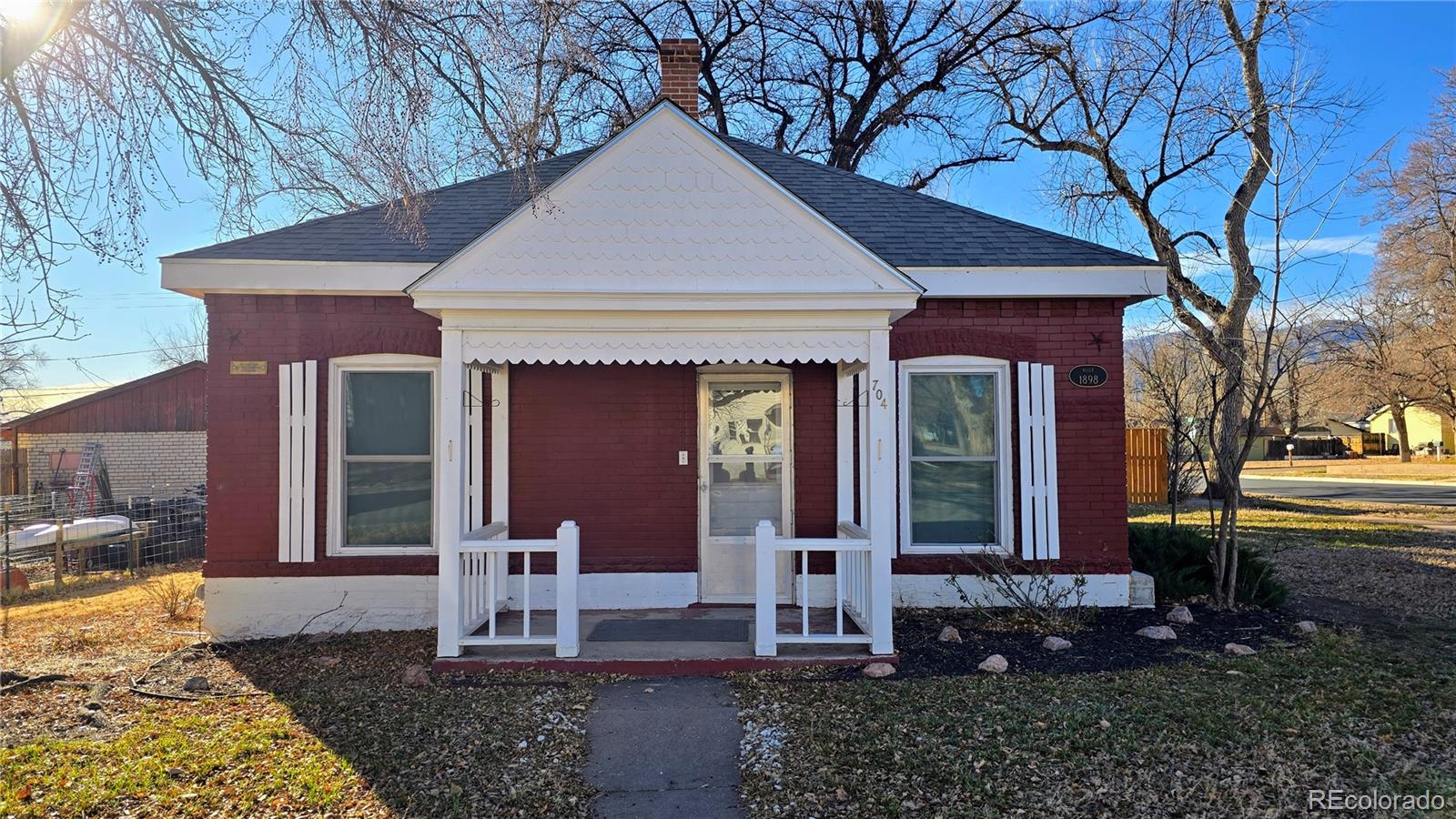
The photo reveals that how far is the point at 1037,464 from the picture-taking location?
24.3 ft

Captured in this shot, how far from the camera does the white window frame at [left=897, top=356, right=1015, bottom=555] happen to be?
750 cm

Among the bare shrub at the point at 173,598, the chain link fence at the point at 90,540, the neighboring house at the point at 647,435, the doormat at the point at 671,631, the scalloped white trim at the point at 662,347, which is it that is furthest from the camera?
the chain link fence at the point at 90,540

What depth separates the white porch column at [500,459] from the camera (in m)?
7.34

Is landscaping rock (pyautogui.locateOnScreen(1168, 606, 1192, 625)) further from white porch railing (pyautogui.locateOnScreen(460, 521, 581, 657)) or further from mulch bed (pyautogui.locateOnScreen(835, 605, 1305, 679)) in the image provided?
white porch railing (pyautogui.locateOnScreen(460, 521, 581, 657))

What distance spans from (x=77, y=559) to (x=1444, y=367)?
35890 millimetres

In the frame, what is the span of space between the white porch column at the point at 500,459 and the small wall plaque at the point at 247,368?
6.35ft

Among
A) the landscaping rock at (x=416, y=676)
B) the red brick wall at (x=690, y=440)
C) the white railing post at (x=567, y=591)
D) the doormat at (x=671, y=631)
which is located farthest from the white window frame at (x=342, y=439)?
the white railing post at (x=567, y=591)

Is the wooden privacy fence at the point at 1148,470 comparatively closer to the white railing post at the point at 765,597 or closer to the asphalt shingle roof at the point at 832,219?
the asphalt shingle roof at the point at 832,219

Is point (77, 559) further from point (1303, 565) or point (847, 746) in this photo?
point (1303, 565)

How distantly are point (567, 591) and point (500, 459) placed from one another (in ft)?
6.40

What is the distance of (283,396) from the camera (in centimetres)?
704

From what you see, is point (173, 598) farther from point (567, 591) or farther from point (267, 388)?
point (567, 591)

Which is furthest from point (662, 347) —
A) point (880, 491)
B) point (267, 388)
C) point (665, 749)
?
point (267, 388)

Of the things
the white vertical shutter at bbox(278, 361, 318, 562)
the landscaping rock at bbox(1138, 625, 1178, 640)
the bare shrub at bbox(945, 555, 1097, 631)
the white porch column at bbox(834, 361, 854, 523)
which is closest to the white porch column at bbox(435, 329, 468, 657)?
the white vertical shutter at bbox(278, 361, 318, 562)
